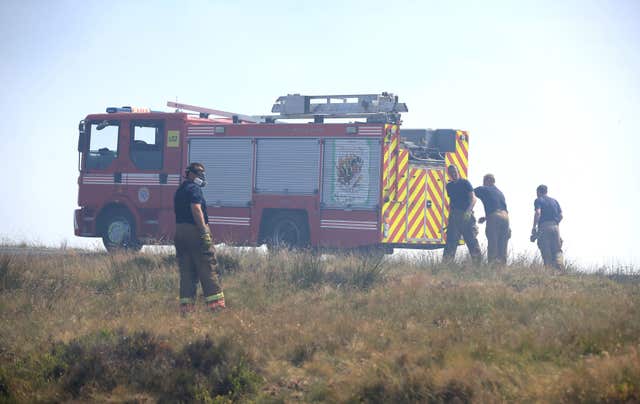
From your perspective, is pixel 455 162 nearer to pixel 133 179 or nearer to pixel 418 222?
pixel 418 222

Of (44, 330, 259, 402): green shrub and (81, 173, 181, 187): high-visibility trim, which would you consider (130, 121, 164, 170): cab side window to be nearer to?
(81, 173, 181, 187): high-visibility trim

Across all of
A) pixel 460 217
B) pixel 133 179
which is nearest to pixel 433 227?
pixel 460 217

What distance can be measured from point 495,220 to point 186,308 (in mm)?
6770

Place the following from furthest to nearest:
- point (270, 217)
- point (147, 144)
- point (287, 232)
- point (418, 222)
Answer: point (147, 144) → point (270, 217) → point (287, 232) → point (418, 222)

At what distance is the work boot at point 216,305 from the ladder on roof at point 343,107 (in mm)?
6469

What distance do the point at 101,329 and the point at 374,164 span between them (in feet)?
23.7

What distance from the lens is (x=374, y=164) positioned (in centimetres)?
1571

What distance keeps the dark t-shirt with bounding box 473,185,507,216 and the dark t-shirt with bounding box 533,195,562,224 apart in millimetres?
697

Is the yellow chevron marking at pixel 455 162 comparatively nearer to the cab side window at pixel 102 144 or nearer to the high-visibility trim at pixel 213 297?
the cab side window at pixel 102 144

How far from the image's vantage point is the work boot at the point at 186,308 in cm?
1041

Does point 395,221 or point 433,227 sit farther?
point 433,227

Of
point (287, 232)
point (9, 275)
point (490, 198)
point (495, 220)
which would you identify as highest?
point (490, 198)

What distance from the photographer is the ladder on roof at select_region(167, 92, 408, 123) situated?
16062 millimetres

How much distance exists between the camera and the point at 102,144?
1847 cm
